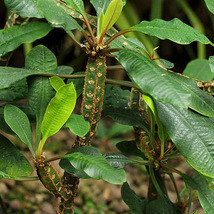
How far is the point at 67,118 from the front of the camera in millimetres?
683

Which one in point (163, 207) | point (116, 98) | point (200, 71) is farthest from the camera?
point (200, 71)

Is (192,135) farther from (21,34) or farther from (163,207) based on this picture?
(21,34)

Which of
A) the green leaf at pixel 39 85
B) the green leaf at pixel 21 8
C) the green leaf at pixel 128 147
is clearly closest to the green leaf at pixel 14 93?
the green leaf at pixel 39 85

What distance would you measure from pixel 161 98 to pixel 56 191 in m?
0.35

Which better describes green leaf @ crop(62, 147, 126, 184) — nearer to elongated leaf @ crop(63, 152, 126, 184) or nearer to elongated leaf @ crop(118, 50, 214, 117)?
elongated leaf @ crop(63, 152, 126, 184)

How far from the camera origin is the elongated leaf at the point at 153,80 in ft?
1.90

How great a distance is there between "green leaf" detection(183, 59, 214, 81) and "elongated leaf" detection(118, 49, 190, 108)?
422 mm

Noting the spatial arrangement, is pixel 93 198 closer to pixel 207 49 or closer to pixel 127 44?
pixel 127 44

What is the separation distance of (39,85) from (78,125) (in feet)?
0.57

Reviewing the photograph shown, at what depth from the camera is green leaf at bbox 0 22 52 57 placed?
0.79 meters

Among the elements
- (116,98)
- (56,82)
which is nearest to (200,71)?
(116,98)

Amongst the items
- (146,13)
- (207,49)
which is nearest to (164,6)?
(146,13)

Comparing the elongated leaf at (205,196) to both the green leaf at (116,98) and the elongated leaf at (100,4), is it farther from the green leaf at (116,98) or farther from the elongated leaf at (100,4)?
the elongated leaf at (100,4)

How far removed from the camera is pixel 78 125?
2.18ft
